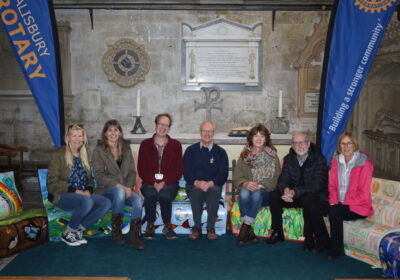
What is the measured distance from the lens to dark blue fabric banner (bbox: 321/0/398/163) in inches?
141

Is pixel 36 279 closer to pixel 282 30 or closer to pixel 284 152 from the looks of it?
pixel 284 152

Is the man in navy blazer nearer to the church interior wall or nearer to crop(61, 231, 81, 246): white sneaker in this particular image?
crop(61, 231, 81, 246): white sneaker

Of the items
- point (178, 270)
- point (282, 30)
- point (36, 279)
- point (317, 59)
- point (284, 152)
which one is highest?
point (282, 30)

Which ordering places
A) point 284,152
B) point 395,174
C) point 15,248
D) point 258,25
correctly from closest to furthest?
point 15,248 → point 284,152 → point 395,174 → point 258,25

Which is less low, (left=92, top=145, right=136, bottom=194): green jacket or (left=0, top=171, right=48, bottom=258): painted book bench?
(left=92, top=145, right=136, bottom=194): green jacket

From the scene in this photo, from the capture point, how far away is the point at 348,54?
364 cm

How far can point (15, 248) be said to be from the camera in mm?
3068

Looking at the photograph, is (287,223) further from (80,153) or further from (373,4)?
(373,4)

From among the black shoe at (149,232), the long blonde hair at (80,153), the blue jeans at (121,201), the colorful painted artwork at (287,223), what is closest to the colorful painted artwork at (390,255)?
the colorful painted artwork at (287,223)

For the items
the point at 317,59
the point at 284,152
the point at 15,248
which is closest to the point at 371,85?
the point at 317,59

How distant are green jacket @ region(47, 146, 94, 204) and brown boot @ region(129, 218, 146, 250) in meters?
0.72

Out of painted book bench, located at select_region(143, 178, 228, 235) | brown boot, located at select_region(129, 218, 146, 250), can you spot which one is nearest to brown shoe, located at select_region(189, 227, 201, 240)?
painted book bench, located at select_region(143, 178, 228, 235)

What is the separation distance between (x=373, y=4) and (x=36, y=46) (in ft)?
11.3

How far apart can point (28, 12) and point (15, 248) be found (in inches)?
90.9
